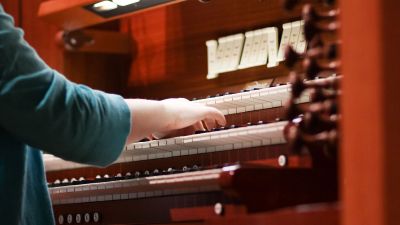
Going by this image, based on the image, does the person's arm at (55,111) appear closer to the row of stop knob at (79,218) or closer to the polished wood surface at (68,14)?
the row of stop knob at (79,218)

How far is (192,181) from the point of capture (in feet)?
4.81

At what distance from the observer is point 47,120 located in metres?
1.42

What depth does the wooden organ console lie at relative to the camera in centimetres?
120

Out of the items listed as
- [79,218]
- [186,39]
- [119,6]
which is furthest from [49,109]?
[186,39]

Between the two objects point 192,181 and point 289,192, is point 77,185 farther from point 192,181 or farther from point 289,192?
A: point 289,192

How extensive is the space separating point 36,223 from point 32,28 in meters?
1.02

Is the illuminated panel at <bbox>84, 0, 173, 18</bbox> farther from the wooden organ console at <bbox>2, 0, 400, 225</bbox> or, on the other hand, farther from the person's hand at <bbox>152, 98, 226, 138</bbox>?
the person's hand at <bbox>152, 98, 226, 138</bbox>

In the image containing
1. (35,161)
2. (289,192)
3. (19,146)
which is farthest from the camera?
(35,161)

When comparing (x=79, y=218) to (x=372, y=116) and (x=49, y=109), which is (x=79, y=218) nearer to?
(x=49, y=109)

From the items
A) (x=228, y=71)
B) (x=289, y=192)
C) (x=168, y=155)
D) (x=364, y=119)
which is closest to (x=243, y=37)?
(x=228, y=71)

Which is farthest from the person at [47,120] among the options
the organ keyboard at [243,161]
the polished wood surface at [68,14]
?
the polished wood surface at [68,14]

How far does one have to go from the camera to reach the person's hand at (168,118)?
1.56 metres

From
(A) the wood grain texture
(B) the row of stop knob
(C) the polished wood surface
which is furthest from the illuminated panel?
(B) the row of stop knob

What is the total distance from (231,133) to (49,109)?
0.38 metres
